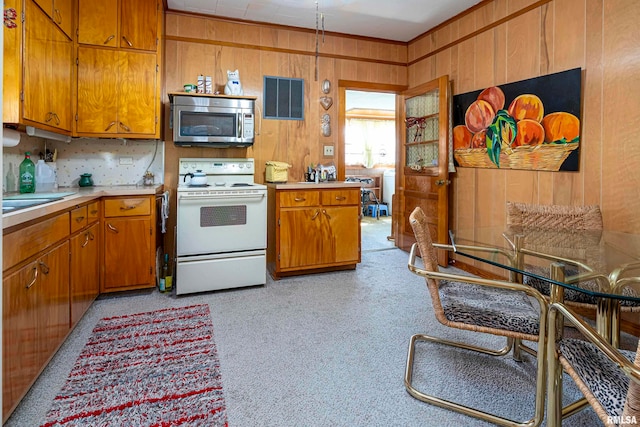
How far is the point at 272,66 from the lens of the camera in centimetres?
411

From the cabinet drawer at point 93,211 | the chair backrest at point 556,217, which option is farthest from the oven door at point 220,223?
the chair backrest at point 556,217

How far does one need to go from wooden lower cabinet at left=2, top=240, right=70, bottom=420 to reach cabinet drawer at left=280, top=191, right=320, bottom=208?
1.82m

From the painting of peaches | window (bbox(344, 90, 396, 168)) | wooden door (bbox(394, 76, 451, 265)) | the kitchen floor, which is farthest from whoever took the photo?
window (bbox(344, 90, 396, 168))

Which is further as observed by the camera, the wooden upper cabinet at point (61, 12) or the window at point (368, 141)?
the window at point (368, 141)

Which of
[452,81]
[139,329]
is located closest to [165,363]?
[139,329]

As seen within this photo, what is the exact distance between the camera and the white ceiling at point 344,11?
3602mm

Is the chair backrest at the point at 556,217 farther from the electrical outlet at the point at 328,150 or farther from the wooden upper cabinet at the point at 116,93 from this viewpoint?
the wooden upper cabinet at the point at 116,93

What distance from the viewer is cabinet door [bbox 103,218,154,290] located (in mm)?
2945

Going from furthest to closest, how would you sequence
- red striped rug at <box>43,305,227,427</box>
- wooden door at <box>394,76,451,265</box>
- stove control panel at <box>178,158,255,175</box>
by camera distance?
1. wooden door at <box>394,76,451,265</box>
2. stove control panel at <box>178,158,255,175</box>
3. red striped rug at <box>43,305,227,427</box>

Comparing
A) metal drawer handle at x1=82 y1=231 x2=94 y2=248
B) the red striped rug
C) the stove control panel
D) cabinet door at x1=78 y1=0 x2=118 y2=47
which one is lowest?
the red striped rug

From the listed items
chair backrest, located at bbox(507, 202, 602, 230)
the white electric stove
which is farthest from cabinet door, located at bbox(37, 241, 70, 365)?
chair backrest, located at bbox(507, 202, 602, 230)

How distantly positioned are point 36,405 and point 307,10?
148 inches

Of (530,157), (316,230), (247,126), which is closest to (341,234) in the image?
(316,230)

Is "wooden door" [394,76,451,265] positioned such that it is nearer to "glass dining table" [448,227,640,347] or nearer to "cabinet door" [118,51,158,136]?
"glass dining table" [448,227,640,347]
